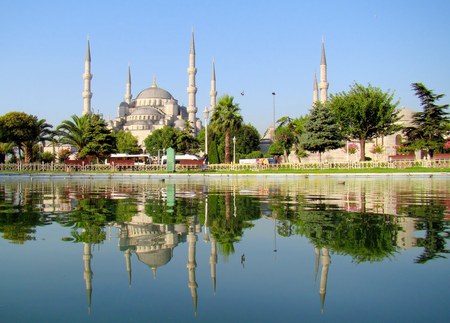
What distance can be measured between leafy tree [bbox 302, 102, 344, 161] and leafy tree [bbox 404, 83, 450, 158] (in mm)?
6349

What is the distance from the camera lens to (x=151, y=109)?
102000 millimetres

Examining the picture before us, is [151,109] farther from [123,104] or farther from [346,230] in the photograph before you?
[346,230]

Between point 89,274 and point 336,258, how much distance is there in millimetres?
2353

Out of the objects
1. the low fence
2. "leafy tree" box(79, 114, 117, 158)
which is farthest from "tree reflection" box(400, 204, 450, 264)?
"leafy tree" box(79, 114, 117, 158)

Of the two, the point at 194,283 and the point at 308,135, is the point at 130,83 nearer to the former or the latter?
the point at 308,135

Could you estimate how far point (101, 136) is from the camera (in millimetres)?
44938

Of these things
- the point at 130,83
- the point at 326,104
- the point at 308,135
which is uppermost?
the point at 130,83

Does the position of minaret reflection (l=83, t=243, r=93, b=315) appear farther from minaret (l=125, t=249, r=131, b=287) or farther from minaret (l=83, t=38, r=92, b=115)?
minaret (l=83, t=38, r=92, b=115)

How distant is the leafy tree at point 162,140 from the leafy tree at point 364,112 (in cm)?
3397

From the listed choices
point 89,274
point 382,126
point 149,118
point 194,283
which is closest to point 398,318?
point 194,283

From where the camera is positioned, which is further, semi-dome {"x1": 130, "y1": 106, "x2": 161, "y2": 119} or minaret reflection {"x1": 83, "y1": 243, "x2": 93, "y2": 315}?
semi-dome {"x1": 130, "y1": 106, "x2": 161, "y2": 119}

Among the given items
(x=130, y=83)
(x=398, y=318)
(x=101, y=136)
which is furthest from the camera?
(x=130, y=83)

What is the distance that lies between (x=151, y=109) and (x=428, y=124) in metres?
70.1

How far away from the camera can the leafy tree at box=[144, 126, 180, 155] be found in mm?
71606
